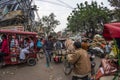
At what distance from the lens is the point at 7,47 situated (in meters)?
14.8

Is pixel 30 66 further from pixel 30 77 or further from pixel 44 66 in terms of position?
pixel 30 77

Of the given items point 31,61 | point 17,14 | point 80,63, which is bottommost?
point 31,61

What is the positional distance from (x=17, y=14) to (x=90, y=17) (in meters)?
13.3

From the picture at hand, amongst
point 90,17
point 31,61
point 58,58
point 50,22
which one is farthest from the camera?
point 50,22

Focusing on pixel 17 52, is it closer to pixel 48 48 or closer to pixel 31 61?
pixel 31 61

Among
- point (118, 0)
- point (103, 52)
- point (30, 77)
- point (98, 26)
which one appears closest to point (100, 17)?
point (98, 26)

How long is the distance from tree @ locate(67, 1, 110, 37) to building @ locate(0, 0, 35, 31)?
35.8ft

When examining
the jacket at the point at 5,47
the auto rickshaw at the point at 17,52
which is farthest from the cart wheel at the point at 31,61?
the jacket at the point at 5,47

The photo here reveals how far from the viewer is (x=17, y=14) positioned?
30031mm

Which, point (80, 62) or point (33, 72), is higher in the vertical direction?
point (80, 62)

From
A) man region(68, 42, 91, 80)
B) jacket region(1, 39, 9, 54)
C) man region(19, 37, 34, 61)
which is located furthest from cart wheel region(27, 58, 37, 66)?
man region(68, 42, 91, 80)

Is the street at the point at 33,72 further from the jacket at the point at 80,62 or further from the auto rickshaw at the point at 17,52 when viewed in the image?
the jacket at the point at 80,62

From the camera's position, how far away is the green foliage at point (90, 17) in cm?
3988

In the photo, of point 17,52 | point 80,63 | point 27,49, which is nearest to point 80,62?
point 80,63
